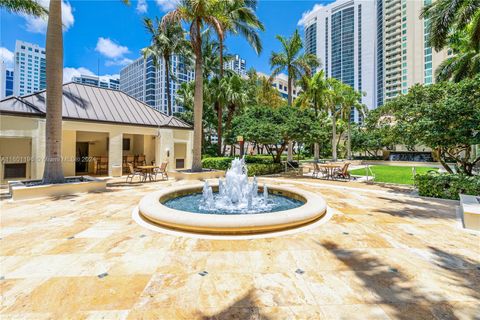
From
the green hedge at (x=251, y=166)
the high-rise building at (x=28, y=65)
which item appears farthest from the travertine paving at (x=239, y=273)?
the high-rise building at (x=28, y=65)

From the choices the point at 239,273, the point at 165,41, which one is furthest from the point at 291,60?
the point at 239,273

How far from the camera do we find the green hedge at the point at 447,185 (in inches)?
321

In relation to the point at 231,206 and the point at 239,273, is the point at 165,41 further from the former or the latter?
the point at 239,273

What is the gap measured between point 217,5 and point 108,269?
14.4 metres

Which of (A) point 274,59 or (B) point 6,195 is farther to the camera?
(A) point 274,59

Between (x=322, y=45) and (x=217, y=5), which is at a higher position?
(x=322, y=45)

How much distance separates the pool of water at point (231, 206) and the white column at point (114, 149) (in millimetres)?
8367

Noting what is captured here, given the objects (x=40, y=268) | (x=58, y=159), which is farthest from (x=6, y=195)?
(x=40, y=268)

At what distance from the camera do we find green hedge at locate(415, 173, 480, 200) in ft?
26.7

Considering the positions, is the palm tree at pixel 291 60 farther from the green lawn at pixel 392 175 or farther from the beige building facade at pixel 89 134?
the beige building facade at pixel 89 134

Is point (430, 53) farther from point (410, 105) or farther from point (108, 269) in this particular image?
point (108, 269)

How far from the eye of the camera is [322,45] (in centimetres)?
10912

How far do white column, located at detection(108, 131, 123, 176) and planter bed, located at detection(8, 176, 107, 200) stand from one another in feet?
14.5

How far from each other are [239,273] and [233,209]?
3.92 m
